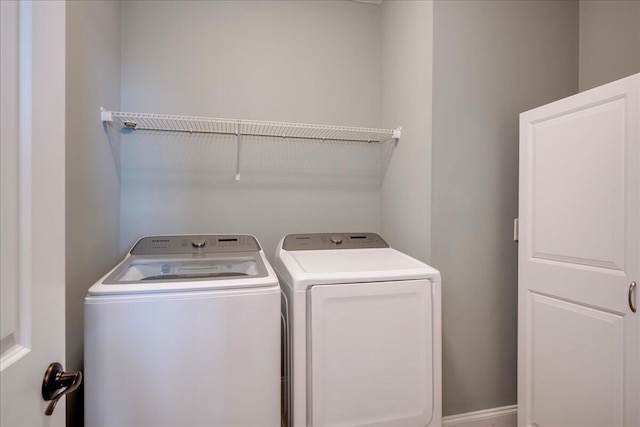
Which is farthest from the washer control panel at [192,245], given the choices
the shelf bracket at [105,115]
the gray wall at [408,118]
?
the gray wall at [408,118]

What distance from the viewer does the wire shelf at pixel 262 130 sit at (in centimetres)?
192

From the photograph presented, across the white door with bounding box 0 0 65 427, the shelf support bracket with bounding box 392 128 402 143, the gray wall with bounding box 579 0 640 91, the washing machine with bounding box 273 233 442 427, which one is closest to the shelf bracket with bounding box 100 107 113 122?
the white door with bounding box 0 0 65 427

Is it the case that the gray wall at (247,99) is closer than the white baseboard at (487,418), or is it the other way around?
the white baseboard at (487,418)

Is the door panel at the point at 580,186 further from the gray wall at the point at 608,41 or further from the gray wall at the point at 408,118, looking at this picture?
the gray wall at the point at 608,41

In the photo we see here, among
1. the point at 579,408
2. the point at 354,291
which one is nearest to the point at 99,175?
the point at 354,291

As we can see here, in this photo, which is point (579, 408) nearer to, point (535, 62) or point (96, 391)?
point (535, 62)

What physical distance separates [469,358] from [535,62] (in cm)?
177

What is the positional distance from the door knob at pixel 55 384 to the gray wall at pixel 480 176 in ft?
5.10

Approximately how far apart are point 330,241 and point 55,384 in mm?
1496

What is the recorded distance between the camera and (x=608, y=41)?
1826 mm

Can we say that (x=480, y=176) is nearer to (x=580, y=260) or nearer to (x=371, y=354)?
(x=580, y=260)

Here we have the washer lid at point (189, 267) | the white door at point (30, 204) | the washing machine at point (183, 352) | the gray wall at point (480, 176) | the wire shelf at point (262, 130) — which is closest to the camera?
the white door at point (30, 204)

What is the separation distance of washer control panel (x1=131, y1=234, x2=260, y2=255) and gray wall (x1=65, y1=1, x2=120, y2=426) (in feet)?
0.65

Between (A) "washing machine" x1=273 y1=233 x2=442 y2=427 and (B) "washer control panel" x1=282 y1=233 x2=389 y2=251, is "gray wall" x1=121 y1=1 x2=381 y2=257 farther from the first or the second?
(A) "washing machine" x1=273 y1=233 x2=442 y2=427
